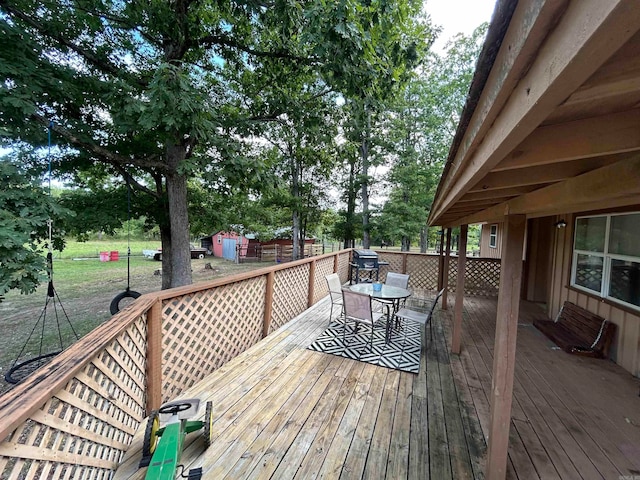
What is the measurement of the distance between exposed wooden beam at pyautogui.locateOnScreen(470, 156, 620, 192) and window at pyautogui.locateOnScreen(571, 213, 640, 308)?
11.5 ft

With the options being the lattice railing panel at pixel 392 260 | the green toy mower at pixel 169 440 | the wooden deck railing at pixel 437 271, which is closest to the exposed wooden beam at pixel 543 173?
the green toy mower at pixel 169 440

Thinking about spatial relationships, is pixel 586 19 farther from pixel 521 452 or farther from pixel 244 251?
pixel 244 251

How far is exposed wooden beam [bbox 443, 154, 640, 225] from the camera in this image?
3.06 feet

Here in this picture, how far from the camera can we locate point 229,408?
8.23 feet

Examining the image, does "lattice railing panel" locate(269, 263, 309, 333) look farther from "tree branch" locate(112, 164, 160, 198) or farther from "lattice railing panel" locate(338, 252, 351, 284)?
"tree branch" locate(112, 164, 160, 198)

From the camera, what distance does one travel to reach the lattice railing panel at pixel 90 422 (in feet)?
3.93

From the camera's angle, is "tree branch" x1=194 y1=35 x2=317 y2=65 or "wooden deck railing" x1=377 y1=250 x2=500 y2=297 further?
"wooden deck railing" x1=377 y1=250 x2=500 y2=297

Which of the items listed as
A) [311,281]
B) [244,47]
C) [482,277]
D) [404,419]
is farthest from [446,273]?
[244,47]

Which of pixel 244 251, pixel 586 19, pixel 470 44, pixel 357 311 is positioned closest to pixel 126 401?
pixel 357 311

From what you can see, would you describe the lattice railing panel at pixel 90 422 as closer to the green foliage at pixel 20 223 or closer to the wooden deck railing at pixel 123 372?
the wooden deck railing at pixel 123 372

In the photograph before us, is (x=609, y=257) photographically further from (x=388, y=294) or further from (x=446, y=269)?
(x=388, y=294)

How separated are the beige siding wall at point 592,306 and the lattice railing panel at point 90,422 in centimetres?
532

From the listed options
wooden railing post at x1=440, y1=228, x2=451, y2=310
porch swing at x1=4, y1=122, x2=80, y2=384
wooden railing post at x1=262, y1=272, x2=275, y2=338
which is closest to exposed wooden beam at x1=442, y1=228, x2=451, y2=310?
wooden railing post at x1=440, y1=228, x2=451, y2=310

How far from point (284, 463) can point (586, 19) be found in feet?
8.46
